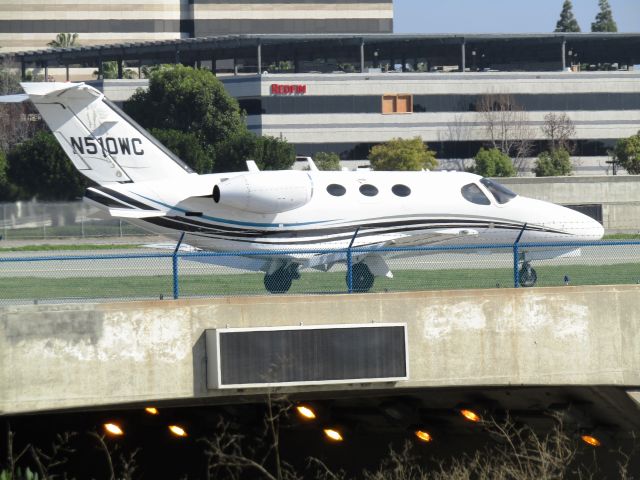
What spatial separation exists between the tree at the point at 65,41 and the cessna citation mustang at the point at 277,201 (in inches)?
4228

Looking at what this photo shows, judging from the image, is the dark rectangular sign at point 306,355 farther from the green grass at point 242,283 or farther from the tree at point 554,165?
the tree at point 554,165

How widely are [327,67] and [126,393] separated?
340 feet

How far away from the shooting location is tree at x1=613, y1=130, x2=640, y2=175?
8169 centimetres

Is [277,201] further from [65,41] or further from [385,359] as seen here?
[65,41]

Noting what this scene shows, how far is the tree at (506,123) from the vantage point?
9200 centimetres

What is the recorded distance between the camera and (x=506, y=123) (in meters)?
91.7

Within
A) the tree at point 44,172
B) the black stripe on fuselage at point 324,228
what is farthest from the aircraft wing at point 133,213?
the tree at point 44,172

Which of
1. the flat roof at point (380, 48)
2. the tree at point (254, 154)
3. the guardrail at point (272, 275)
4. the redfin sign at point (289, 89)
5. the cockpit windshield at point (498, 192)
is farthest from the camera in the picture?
the flat roof at point (380, 48)

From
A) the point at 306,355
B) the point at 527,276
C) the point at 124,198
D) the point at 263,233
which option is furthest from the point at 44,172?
the point at 306,355

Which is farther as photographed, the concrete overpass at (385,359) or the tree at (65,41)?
the tree at (65,41)

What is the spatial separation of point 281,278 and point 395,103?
6852cm

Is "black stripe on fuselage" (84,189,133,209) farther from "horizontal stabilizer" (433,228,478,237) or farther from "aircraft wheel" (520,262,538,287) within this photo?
"aircraft wheel" (520,262,538,287)

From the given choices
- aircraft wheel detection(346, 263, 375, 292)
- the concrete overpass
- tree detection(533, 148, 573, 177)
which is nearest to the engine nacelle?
aircraft wheel detection(346, 263, 375, 292)

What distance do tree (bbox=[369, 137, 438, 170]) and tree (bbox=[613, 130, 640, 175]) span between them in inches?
491
